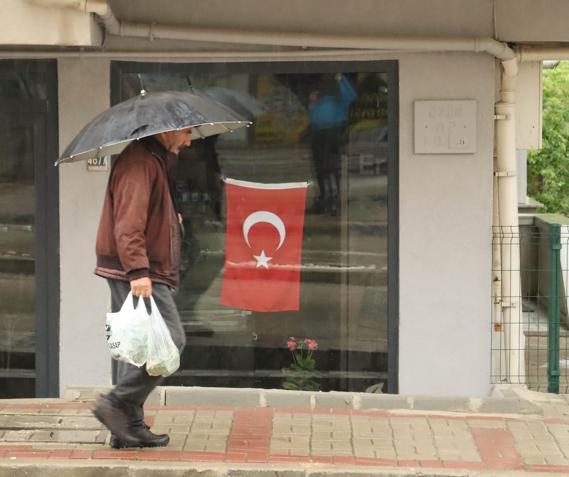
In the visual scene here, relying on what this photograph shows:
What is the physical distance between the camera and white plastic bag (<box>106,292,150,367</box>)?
19.8 feet

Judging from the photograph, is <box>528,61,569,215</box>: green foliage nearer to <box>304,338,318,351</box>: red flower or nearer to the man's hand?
<box>304,338,318,351</box>: red flower

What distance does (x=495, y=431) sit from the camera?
733 cm

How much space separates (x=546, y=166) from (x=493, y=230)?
1452cm

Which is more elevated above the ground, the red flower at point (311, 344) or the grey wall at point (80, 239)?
the grey wall at point (80, 239)

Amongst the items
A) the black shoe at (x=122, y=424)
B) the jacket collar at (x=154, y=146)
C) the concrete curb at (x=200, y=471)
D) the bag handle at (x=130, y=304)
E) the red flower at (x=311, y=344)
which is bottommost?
the concrete curb at (x=200, y=471)

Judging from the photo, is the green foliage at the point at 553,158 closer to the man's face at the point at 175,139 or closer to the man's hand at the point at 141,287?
the man's face at the point at 175,139

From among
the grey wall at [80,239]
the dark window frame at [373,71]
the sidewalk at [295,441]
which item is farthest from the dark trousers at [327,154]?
the sidewalk at [295,441]

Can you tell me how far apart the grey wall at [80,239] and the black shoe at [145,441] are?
1.67 meters

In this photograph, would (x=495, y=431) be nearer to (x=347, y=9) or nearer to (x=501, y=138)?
(x=501, y=138)

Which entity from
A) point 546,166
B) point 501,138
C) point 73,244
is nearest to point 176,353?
point 73,244

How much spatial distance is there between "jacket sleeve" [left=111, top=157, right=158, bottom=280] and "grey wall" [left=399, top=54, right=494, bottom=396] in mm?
2573

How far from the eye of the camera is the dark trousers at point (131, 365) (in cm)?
631

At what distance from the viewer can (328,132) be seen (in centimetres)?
835

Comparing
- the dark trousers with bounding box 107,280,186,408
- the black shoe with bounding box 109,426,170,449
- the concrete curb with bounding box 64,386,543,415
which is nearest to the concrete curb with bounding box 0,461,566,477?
the black shoe with bounding box 109,426,170,449
